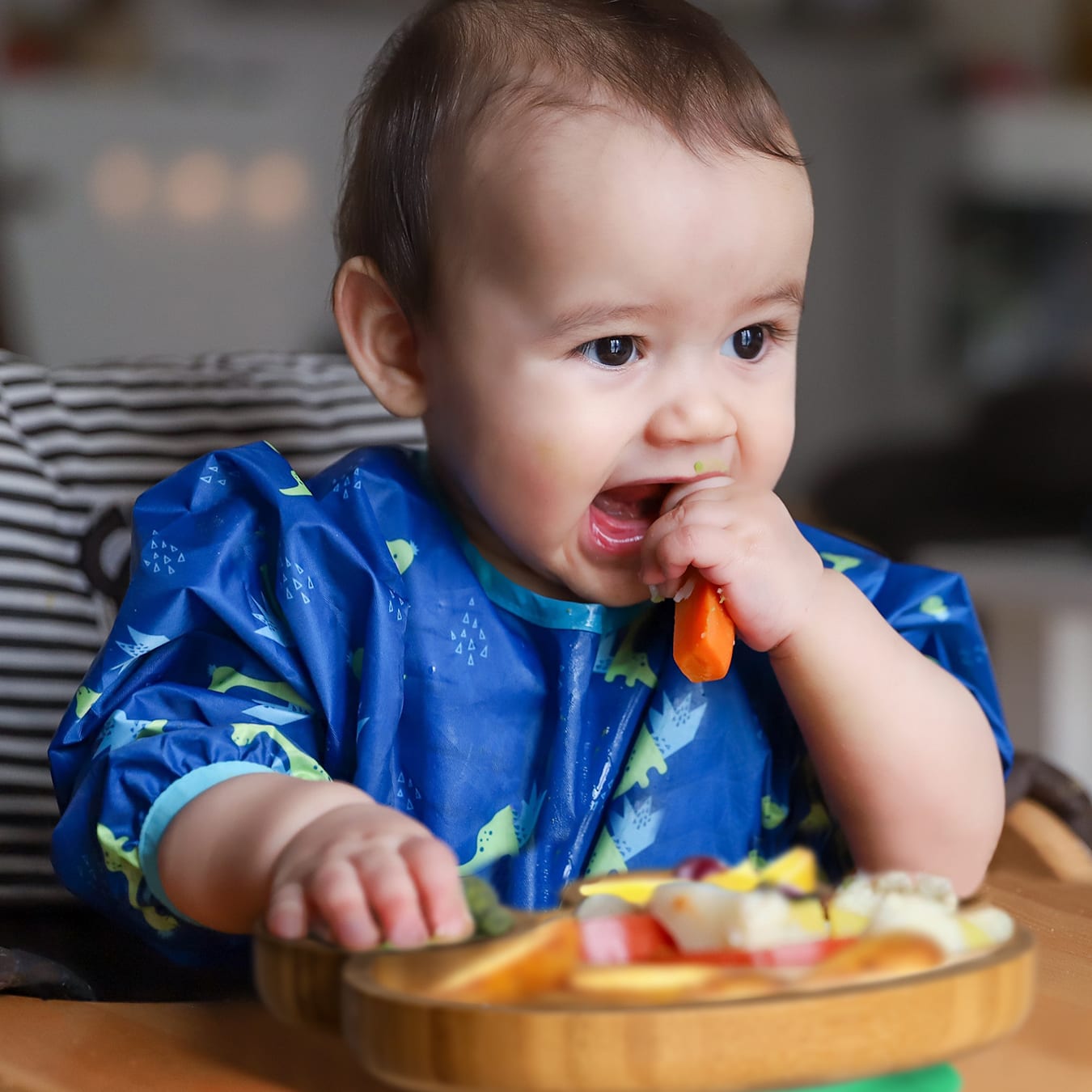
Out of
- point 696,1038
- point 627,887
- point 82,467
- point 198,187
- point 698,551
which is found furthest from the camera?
point 198,187

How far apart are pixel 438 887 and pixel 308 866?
0.17ft

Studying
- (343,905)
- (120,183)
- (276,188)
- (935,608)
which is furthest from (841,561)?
(276,188)

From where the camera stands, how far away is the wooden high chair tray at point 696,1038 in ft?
1.26

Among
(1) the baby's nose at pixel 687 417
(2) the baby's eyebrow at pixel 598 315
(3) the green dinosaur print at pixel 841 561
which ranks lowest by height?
(3) the green dinosaur print at pixel 841 561

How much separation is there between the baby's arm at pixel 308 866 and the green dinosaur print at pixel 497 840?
0.14 metres

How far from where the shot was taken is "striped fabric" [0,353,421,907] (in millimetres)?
836

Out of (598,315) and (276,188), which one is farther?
(276,188)

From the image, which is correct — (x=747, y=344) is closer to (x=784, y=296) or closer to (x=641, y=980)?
(x=784, y=296)

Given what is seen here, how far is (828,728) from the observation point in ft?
2.11

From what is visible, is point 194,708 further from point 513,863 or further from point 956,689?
point 956,689

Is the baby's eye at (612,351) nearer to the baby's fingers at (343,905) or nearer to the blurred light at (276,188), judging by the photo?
the baby's fingers at (343,905)

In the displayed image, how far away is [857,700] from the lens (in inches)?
25.0

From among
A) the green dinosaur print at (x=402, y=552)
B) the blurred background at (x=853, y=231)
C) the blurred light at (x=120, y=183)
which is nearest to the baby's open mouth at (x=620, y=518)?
the green dinosaur print at (x=402, y=552)

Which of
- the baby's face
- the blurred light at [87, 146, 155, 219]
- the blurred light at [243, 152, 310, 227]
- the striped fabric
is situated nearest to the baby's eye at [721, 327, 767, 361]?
the baby's face
